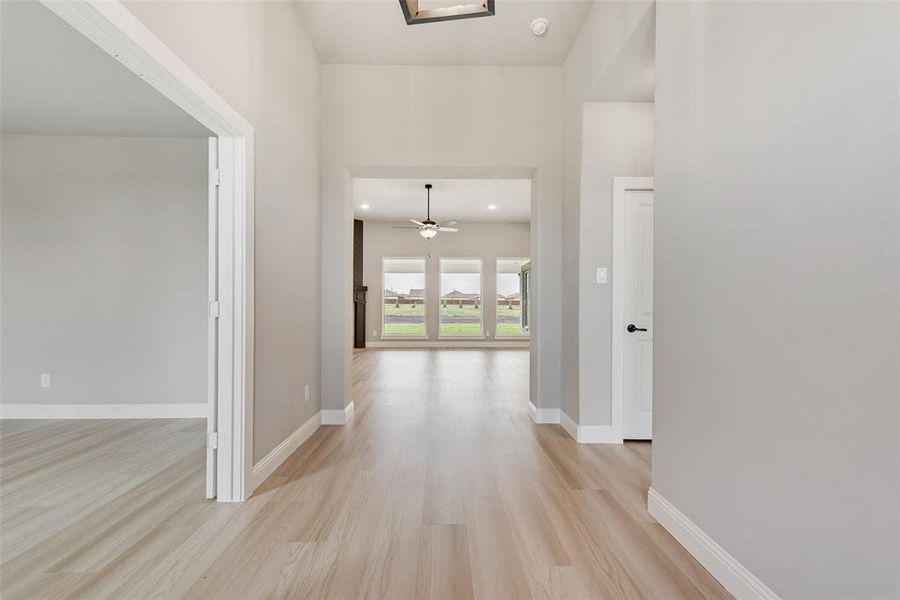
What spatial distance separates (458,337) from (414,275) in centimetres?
195

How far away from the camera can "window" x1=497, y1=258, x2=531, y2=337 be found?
10.1 m

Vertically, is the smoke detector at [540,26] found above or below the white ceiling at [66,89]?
above

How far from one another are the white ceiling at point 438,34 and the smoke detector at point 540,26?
32 mm

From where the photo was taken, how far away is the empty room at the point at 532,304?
3.94 ft

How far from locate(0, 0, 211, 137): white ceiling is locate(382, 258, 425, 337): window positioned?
20.3ft

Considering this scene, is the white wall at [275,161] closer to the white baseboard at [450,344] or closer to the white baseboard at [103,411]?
the white baseboard at [103,411]

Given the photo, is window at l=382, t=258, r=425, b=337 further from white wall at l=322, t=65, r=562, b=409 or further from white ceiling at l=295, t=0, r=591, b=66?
white ceiling at l=295, t=0, r=591, b=66

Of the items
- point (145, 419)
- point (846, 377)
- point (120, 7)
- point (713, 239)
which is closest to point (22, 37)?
point (120, 7)

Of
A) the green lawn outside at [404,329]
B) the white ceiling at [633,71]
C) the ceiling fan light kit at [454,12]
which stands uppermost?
the white ceiling at [633,71]

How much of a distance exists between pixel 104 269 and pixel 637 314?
201 inches

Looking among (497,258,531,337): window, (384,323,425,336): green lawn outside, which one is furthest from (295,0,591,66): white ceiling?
(384,323,425,336): green lawn outside

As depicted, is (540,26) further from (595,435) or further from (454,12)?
(595,435)

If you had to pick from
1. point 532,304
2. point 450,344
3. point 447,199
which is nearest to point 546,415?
point 532,304

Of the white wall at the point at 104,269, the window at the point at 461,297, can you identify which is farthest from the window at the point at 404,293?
the white wall at the point at 104,269
